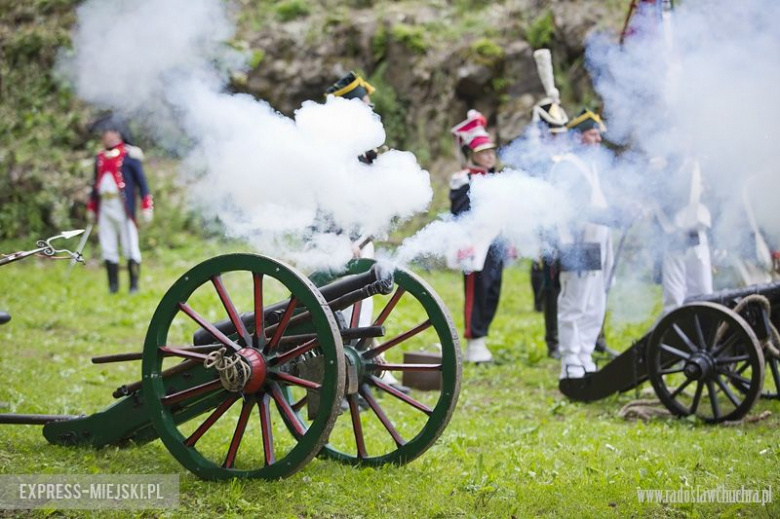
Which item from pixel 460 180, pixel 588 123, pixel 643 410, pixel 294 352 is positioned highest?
pixel 588 123

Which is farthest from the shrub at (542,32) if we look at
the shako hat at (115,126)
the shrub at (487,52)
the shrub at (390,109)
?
the shako hat at (115,126)

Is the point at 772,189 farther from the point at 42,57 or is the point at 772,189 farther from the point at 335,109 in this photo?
the point at 42,57

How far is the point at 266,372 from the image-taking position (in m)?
3.91

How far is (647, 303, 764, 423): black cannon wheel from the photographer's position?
17.5 ft

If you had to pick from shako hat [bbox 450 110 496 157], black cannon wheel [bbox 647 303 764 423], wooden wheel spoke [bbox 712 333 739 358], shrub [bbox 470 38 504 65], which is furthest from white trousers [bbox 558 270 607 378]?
shrub [bbox 470 38 504 65]

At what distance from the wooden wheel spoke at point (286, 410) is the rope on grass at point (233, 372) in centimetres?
15

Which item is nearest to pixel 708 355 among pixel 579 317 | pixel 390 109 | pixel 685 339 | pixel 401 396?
pixel 685 339

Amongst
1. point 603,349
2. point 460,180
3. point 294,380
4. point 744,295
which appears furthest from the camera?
point 603,349

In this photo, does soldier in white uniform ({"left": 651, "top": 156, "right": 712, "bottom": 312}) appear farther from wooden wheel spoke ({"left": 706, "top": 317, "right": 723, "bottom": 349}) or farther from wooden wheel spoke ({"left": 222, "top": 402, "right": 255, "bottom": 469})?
wooden wheel spoke ({"left": 222, "top": 402, "right": 255, "bottom": 469})

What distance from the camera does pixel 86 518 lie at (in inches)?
138

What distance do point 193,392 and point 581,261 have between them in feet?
12.1

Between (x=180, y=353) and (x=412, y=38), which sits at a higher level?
(x=412, y=38)

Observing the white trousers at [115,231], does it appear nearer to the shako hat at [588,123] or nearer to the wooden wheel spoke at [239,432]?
the shako hat at [588,123]

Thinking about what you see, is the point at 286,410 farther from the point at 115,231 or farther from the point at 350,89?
the point at 115,231
